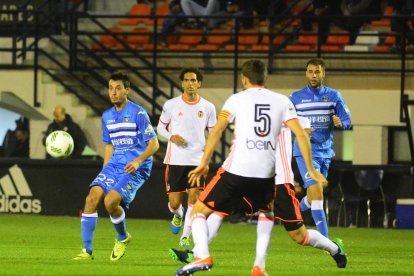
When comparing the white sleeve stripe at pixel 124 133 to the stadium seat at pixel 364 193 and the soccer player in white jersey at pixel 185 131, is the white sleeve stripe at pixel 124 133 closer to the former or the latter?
the soccer player in white jersey at pixel 185 131

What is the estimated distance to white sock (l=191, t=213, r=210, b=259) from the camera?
33.8 feet

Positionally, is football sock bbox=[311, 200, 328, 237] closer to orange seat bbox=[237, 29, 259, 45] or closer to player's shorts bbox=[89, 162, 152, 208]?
player's shorts bbox=[89, 162, 152, 208]

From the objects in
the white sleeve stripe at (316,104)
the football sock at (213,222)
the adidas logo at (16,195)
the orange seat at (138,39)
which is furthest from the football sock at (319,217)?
the orange seat at (138,39)

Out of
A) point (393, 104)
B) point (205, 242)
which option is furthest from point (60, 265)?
point (393, 104)

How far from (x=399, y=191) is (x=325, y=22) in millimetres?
3913

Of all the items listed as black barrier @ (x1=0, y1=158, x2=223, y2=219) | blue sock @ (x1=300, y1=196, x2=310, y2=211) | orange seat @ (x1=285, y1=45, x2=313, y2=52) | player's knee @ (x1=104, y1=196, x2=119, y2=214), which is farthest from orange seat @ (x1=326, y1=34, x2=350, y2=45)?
player's knee @ (x1=104, y1=196, x2=119, y2=214)

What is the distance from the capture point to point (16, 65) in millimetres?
24109

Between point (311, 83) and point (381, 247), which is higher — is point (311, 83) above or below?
above

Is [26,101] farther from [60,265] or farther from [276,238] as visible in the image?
[60,265]

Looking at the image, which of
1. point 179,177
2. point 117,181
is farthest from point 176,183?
point 117,181

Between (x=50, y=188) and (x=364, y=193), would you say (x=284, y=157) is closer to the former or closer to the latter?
(x=364, y=193)

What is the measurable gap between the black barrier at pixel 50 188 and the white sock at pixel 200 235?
446 inches

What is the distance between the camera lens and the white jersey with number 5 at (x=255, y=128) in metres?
→ 10.5

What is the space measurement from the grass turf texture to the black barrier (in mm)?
500
